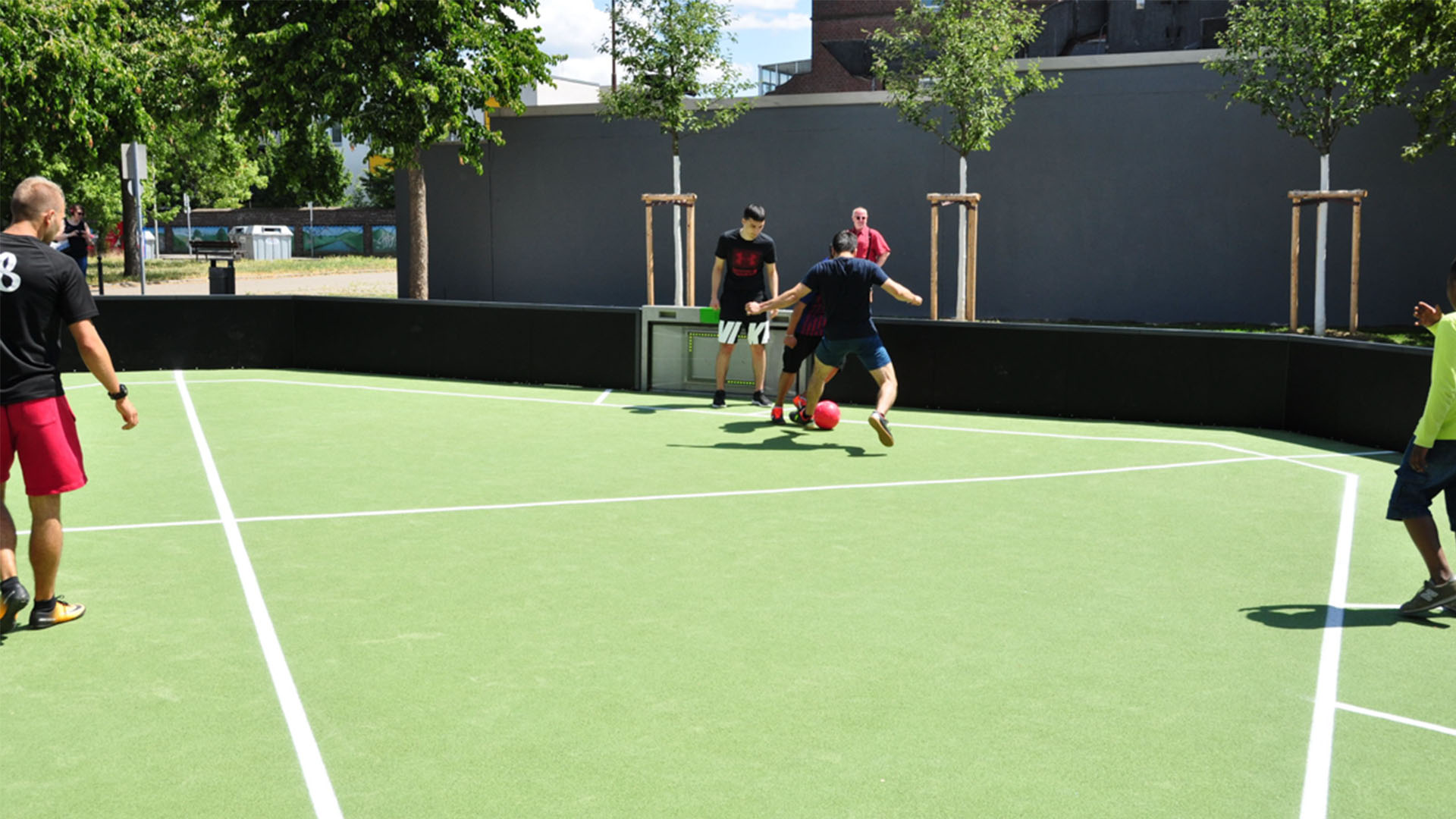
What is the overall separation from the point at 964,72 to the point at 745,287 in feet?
33.9

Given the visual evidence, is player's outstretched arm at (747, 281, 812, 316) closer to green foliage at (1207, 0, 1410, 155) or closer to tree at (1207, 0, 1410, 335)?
green foliage at (1207, 0, 1410, 155)

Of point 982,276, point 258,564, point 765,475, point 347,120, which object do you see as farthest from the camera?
point 347,120

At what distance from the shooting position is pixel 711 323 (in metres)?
16.4

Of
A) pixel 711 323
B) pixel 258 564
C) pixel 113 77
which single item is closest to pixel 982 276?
pixel 711 323

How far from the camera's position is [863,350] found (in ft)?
40.3

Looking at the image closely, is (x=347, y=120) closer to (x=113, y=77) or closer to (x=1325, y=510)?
(x=113, y=77)

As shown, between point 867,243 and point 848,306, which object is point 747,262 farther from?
point 848,306

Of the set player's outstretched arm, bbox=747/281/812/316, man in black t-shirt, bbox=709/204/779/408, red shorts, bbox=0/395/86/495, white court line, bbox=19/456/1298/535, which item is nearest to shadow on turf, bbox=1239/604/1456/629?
white court line, bbox=19/456/1298/535

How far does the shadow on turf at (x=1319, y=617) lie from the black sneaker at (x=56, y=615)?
5880mm

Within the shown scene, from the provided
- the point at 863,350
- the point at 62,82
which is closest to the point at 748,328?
the point at 863,350

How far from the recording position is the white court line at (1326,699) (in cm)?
470

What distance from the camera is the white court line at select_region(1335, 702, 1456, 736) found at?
17.6 ft

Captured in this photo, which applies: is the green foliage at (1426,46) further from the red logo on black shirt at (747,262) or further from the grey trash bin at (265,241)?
the grey trash bin at (265,241)

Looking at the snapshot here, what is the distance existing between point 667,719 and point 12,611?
333 centimetres
